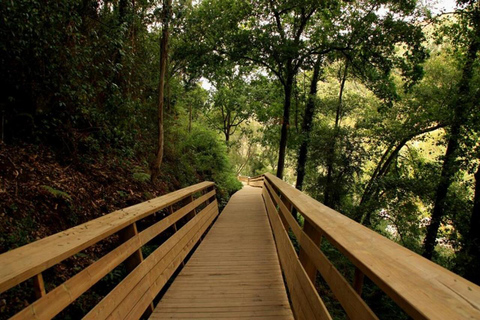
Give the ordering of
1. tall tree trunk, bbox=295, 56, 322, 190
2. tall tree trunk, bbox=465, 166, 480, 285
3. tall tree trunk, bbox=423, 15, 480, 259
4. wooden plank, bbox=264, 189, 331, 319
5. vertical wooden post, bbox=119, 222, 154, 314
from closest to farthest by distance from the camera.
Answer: wooden plank, bbox=264, 189, 331, 319, vertical wooden post, bbox=119, 222, 154, 314, tall tree trunk, bbox=465, 166, 480, 285, tall tree trunk, bbox=423, 15, 480, 259, tall tree trunk, bbox=295, 56, 322, 190

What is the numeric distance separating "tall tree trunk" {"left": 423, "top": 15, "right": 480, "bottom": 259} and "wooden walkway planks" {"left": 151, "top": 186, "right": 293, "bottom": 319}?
639 centimetres

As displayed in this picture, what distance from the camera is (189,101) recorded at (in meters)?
15.6

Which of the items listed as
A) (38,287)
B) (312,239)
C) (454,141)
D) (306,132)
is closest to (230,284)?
(312,239)

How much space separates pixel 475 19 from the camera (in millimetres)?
6977

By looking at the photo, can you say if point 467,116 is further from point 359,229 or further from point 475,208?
point 359,229

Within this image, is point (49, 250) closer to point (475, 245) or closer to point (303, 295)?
point (303, 295)

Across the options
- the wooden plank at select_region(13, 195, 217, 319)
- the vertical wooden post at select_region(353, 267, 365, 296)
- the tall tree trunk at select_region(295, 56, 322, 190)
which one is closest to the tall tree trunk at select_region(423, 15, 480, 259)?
the tall tree trunk at select_region(295, 56, 322, 190)

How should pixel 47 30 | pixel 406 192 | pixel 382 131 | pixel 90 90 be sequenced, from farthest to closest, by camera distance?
pixel 382 131
pixel 406 192
pixel 90 90
pixel 47 30

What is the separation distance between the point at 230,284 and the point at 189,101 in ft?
45.0

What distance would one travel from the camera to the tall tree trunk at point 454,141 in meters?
7.44

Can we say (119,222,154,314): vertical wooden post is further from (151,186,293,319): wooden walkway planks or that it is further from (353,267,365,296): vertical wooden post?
(353,267,365,296): vertical wooden post

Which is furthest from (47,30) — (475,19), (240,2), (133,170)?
(475,19)

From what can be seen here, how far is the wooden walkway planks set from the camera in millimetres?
2619

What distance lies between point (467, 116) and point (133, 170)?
9.63m
